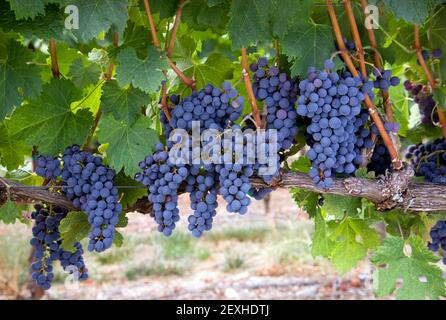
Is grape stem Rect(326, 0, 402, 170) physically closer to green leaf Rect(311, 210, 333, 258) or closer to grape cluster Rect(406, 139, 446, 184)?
grape cluster Rect(406, 139, 446, 184)

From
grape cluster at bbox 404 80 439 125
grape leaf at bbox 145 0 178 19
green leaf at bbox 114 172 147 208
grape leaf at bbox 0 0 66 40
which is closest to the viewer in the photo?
grape leaf at bbox 0 0 66 40

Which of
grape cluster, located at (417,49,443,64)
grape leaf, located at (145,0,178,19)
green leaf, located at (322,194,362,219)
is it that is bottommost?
green leaf, located at (322,194,362,219)

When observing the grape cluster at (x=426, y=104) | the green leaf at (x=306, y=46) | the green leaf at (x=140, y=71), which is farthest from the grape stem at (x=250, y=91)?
the grape cluster at (x=426, y=104)

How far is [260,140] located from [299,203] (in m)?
0.59

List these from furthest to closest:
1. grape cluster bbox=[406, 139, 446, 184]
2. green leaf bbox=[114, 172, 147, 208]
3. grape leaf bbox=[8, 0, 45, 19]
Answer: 1. grape cluster bbox=[406, 139, 446, 184]
2. green leaf bbox=[114, 172, 147, 208]
3. grape leaf bbox=[8, 0, 45, 19]

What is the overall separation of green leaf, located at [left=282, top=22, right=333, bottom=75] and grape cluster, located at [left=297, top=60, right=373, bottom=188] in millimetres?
47

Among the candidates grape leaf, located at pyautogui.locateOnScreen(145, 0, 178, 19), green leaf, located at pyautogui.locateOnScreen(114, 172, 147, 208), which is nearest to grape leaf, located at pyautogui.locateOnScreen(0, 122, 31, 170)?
green leaf, located at pyautogui.locateOnScreen(114, 172, 147, 208)

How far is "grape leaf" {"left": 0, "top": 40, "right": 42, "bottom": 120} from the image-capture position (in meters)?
1.58

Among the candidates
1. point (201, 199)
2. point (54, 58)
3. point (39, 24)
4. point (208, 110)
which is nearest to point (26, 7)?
point (39, 24)
